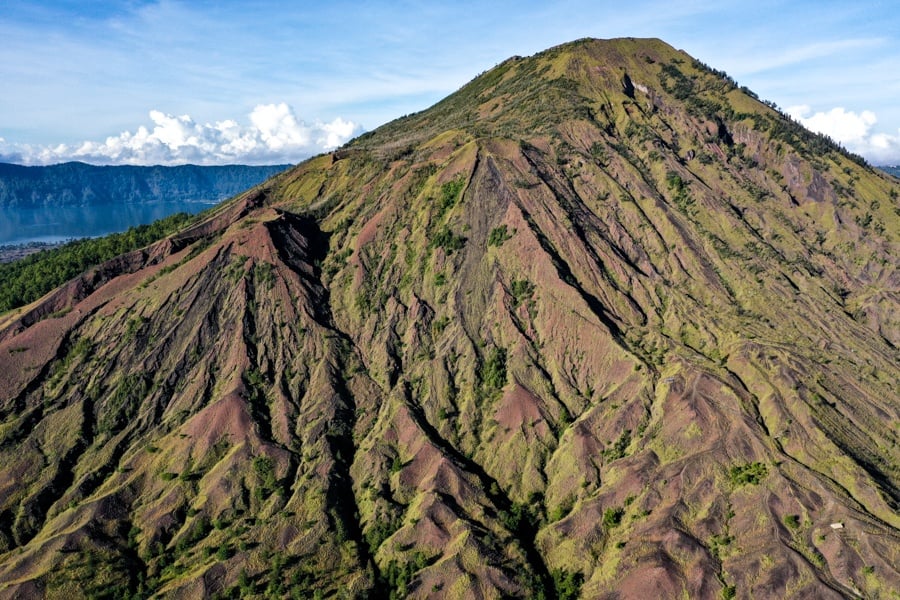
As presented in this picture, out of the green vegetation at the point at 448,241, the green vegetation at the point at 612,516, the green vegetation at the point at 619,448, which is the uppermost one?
the green vegetation at the point at 448,241

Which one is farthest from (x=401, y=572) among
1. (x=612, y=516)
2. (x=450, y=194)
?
(x=450, y=194)

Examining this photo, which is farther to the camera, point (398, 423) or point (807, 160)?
point (807, 160)

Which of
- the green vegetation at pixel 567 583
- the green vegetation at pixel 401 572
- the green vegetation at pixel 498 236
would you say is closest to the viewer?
the green vegetation at pixel 567 583

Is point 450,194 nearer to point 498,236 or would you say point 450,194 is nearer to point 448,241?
point 448,241

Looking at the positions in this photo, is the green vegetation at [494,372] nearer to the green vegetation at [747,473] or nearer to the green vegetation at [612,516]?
the green vegetation at [612,516]

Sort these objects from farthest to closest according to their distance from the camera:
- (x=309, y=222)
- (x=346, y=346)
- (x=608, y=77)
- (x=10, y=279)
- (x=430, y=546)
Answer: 1. (x=608, y=77)
2. (x=10, y=279)
3. (x=309, y=222)
4. (x=346, y=346)
5. (x=430, y=546)

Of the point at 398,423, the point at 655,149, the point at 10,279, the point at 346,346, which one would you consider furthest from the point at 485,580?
the point at 10,279

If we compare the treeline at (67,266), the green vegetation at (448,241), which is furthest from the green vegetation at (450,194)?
the treeline at (67,266)

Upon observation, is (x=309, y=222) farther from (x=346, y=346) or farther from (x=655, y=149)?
(x=655, y=149)
